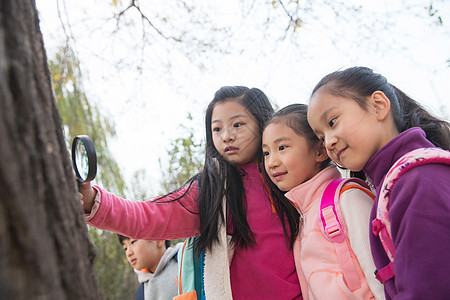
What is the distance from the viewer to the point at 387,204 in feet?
3.98

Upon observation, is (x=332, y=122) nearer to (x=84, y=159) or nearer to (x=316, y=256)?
(x=316, y=256)

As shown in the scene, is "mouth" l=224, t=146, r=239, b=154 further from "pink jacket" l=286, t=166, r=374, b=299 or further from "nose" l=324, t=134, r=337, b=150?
"nose" l=324, t=134, r=337, b=150

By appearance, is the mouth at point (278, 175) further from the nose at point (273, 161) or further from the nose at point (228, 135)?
the nose at point (228, 135)

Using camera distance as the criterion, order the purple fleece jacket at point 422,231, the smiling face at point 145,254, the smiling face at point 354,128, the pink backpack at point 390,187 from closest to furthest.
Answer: the purple fleece jacket at point 422,231
the pink backpack at point 390,187
the smiling face at point 354,128
the smiling face at point 145,254

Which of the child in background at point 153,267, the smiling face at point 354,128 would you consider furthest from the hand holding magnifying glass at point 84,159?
the child in background at point 153,267

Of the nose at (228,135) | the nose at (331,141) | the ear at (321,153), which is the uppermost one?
the nose at (228,135)

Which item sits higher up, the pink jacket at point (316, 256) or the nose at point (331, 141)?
the nose at point (331, 141)

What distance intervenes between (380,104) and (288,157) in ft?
1.61

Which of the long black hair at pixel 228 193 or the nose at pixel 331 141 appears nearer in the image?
the nose at pixel 331 141

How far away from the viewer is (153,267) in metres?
3.04

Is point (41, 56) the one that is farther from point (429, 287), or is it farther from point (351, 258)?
point (351, 258)

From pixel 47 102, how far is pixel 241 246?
1267 millimetres

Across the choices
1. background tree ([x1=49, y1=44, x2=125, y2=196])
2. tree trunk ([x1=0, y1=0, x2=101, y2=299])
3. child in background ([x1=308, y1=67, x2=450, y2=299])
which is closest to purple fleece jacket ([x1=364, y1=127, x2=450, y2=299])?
child in background ([x1=308, y1=67, x2=450, y2=299])

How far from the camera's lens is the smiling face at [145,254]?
2.99m
